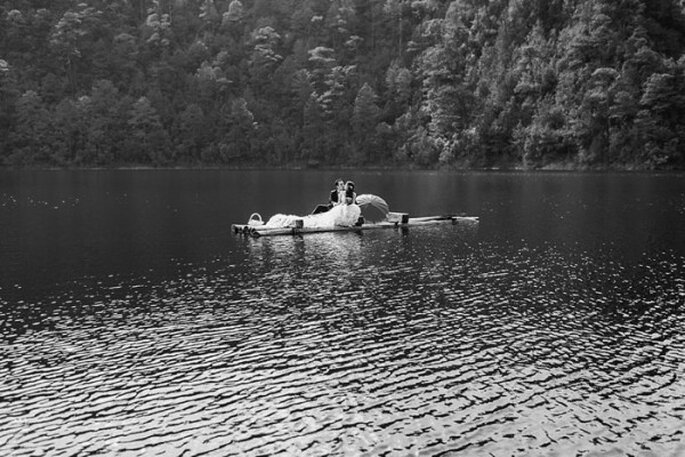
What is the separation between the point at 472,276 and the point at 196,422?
76.3ft

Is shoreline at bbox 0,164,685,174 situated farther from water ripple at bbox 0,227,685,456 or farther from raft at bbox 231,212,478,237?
water ripple at bbox 0,227,685,456

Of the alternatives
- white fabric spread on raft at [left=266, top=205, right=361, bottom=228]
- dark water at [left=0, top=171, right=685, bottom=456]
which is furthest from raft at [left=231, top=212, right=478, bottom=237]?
dark water at [left=0, top=171, right=685, bottom=456]

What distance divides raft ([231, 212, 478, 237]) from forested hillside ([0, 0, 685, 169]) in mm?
84540

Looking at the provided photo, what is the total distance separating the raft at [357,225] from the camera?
5688cm

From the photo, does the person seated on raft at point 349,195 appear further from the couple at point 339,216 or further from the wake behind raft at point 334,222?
the wake behind raft at point 334,222

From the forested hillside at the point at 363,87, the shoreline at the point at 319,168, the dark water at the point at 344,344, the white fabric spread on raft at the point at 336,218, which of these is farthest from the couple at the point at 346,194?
the forested hillside at the point at 363,87

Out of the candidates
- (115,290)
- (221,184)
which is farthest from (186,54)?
(115,290)

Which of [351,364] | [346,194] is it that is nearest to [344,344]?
[351,364]

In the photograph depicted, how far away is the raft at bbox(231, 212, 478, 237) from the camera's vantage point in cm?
5688

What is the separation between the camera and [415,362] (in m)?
23.9

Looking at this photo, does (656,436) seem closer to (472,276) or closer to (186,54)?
(472,276)

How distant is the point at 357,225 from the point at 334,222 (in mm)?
2522

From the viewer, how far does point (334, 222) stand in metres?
61.1

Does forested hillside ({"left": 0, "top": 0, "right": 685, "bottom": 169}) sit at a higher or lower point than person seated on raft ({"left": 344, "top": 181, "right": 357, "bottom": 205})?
higher
